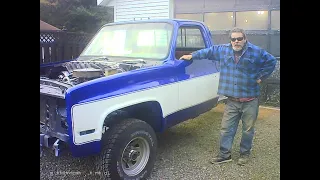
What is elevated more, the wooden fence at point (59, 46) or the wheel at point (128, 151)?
the wooden fence at point (59, 46)

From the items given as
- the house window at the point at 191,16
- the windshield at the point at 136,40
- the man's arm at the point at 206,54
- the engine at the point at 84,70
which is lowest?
the engine at the point at 84,70

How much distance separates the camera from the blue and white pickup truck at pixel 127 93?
1.58 metres

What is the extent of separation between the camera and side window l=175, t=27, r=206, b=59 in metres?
1.92

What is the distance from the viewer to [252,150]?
1.74 metres

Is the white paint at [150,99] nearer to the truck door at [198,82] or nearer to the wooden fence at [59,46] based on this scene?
the truck door at [198,82]

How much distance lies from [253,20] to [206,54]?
0.31m

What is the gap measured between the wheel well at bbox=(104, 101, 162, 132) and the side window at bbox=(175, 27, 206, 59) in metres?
0.35

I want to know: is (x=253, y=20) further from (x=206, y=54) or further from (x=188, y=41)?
(x=188, y=41)

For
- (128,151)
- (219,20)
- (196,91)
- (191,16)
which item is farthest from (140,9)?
(128,151)

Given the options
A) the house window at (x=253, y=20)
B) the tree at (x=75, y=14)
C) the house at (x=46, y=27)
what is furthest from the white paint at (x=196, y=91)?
the house at (x=46, y=27)

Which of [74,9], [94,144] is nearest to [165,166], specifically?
[94,144]

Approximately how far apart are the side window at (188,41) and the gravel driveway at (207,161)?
390mm

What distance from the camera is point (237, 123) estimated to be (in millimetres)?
1741
